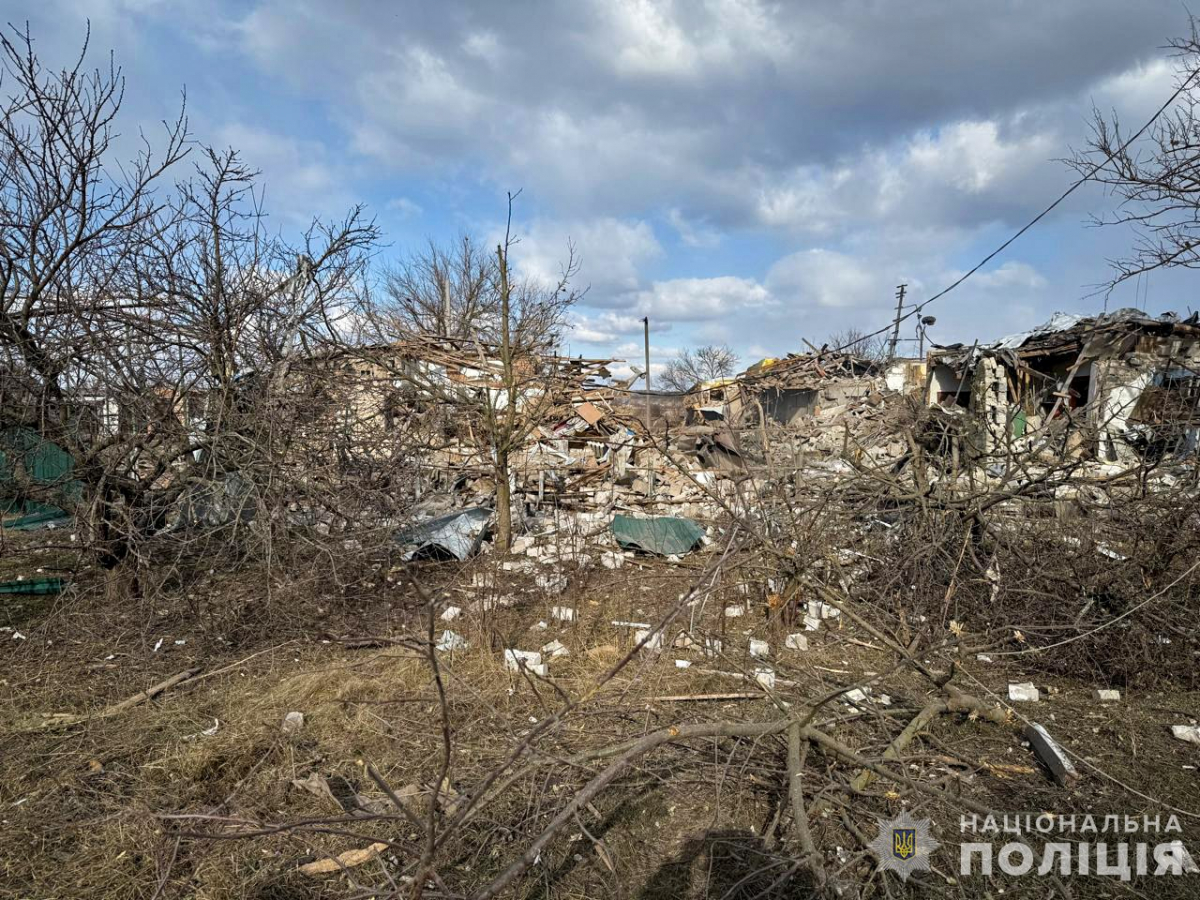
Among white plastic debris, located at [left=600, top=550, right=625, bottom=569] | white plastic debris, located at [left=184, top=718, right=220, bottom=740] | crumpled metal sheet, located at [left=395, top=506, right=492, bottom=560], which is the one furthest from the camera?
white plastic debris, located at [left=600, top=550, right=625, bottom=569]

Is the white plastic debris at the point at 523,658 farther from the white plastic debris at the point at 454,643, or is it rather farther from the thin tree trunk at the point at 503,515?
Answer: the thin tree trunk at the point at 503,515

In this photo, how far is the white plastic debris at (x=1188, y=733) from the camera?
3.39 m

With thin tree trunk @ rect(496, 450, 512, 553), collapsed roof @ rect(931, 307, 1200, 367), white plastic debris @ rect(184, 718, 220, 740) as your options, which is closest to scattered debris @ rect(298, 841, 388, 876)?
white plastic debris @ rect(184, 718, 220, 740)

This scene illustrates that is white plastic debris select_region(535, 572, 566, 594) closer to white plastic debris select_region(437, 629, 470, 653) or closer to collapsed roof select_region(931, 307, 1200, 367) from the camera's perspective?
white plastic debris select_region(437, 629, 470, 653)

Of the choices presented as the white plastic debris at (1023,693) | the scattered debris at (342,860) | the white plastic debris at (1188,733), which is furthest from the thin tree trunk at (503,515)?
the white plastic debris at (1188,733)

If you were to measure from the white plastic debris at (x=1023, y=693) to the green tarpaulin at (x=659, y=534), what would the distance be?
3751mm

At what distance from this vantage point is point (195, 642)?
16.1ft

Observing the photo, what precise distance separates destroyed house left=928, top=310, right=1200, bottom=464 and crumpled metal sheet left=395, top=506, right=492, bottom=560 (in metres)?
4.77

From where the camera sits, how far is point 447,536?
7.27 meters

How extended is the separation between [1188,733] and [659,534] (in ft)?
15.6

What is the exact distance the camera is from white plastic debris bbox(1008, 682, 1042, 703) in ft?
12.9

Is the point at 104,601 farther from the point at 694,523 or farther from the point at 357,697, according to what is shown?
the point at 694,523

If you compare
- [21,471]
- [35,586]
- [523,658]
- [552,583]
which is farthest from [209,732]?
[35,586]

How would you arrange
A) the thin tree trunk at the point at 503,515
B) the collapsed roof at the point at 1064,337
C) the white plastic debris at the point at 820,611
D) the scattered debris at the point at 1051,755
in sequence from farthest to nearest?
the collapsed roof at the point at 1064,337
the thin tree trunk at the point at 503,515
the white plastic debris at the point at 820,611
the scattered debris at the point at 1051,755
